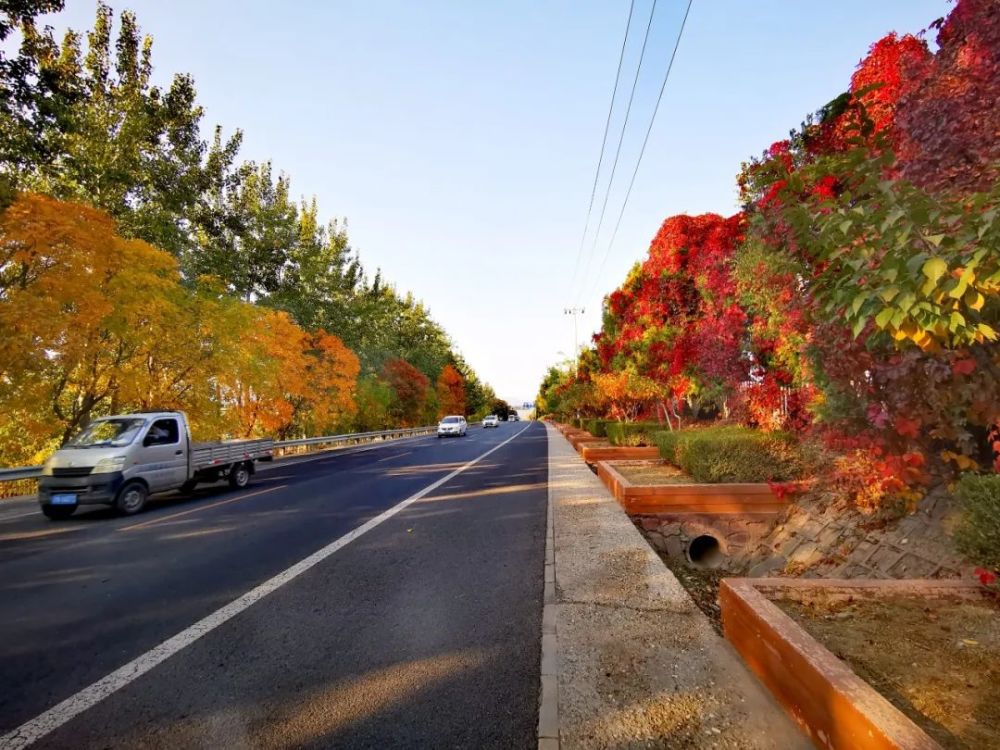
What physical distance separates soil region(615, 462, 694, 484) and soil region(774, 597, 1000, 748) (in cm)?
548

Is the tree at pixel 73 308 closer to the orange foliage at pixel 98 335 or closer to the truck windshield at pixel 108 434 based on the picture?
the orange foliage at pixel 98 335

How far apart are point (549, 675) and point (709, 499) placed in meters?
5.22

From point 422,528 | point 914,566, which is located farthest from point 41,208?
point 914,566

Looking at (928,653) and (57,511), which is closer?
(928,653)

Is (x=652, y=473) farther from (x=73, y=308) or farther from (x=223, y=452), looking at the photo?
(x=73, y=308)

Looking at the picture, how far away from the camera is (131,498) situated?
9.42 m

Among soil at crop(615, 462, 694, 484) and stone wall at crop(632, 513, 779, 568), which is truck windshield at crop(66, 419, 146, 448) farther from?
soil at crop(615, 462, 694, 484)

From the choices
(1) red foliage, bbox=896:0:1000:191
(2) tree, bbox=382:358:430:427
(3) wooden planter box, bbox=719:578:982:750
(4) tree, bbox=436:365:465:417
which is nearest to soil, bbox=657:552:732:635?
(3) wooden planter box, bbox=719:578:982:750

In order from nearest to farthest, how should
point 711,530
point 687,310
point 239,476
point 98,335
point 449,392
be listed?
point 711,530 → point 239,476 → point 98,335 → point 687,310 → point 449,392

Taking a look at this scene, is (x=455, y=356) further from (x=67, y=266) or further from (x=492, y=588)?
(x=492, y=588)

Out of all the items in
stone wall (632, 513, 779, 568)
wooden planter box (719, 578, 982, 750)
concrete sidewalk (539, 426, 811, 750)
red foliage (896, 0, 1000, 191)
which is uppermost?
red foliage (896, 0, 1000, 191)

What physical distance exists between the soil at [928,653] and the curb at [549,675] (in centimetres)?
170

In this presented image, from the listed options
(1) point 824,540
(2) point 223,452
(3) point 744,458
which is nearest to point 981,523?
(1) point 824,540

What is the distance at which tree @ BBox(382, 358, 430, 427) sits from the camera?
4721 cm
